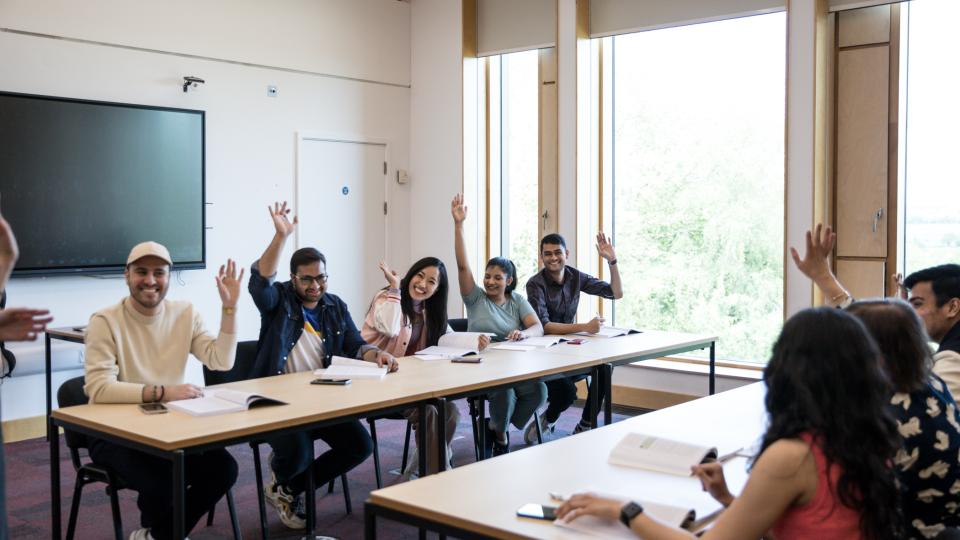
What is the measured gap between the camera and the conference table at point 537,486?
2.14m

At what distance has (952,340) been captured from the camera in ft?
9.96

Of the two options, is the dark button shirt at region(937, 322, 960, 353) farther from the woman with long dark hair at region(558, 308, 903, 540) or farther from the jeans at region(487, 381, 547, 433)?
the jeans at region(487, 381, 547, 433)

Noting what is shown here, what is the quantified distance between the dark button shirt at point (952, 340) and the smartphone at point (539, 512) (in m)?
1.65

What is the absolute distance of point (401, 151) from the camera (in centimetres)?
826

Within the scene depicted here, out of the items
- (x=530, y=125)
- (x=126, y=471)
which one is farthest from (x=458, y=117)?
(x=126, y=471)

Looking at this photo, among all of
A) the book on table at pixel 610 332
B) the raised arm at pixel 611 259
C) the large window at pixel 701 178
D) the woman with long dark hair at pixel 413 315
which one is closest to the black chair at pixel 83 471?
the woman with long dark hair at pixel 413 315

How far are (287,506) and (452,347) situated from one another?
46.9 inches

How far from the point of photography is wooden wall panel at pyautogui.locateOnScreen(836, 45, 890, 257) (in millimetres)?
5926

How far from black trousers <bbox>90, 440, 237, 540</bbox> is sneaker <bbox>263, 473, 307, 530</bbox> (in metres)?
0.65

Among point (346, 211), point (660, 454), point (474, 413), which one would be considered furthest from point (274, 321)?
point (346, 211)

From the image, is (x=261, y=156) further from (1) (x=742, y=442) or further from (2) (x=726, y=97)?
(1) (x=742, y=442)

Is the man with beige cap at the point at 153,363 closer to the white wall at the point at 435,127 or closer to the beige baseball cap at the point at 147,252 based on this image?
the beige baseball cap at the point at 147,252

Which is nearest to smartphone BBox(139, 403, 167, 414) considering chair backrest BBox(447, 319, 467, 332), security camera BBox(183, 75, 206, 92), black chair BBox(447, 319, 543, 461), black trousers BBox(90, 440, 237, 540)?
black trousers BBox(90, 440, 237, 540)

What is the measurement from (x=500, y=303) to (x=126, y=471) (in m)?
2.67
